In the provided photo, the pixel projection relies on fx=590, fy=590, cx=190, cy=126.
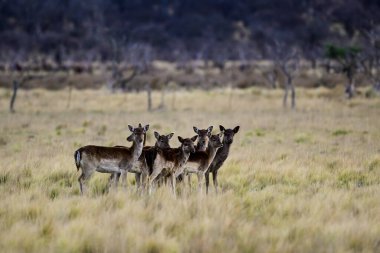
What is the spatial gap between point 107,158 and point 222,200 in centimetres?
242

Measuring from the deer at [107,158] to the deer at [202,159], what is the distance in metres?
0.94

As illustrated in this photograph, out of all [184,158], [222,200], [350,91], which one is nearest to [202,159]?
[184,158]

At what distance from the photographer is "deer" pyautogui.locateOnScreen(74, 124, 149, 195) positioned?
11.0 metres

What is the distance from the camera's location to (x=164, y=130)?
2377cm

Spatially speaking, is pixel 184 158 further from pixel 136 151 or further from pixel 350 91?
pixel 350 91

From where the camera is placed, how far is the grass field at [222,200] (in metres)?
7.84

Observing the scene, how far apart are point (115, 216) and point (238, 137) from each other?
1336cm

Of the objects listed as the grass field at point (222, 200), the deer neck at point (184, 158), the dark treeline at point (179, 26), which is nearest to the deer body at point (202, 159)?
the deer neck at point (184, 158)

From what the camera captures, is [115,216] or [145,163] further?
[145,163]

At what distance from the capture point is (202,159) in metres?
11.8

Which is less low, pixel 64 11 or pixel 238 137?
pixel 64 11

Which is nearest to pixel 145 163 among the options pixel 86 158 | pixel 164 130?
pixel 86 158

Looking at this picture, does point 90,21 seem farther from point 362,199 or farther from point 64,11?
point 362,199

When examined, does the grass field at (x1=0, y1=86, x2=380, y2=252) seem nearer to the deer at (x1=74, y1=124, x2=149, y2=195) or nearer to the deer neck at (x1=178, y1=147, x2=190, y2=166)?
the deer at (x1=74, y1=124, x2=149, y2=195)
